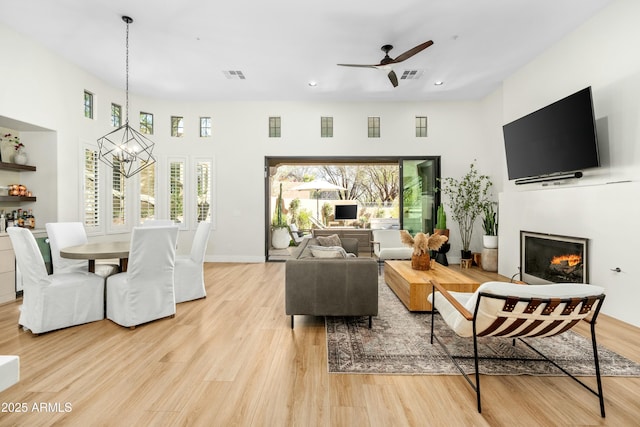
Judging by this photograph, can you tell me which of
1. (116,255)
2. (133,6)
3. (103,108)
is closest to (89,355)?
(116,255)

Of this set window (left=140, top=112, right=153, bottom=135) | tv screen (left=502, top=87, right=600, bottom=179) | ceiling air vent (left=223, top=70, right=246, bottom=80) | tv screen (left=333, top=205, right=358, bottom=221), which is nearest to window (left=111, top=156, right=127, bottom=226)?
window (left=140, top=112, right=153, bottom=135)

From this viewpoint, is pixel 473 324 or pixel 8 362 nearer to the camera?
pixel 8 362

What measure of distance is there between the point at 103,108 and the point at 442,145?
684cm

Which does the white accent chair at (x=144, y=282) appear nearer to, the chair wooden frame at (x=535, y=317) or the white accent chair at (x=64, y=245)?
the white accent chair at (x=64, y=245)

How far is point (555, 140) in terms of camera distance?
159 inches

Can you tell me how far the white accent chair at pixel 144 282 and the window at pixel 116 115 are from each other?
4.21 metres

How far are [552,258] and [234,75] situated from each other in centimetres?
573

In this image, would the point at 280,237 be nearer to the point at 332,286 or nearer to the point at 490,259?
the point at 490,259

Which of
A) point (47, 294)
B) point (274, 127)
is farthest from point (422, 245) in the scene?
point (274, 127)

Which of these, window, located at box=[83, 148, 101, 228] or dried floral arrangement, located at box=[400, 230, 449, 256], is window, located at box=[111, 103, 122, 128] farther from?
dried floral arrangement, located at box=[400, 230, 449, 256]

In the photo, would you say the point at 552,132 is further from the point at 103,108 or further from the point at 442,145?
the point at 103,108

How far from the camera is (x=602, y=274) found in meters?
3.53

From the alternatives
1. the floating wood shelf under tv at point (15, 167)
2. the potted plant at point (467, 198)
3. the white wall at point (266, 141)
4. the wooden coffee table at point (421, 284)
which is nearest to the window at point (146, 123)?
the white wall at point (266, 141)

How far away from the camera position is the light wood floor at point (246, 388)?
179 cm
